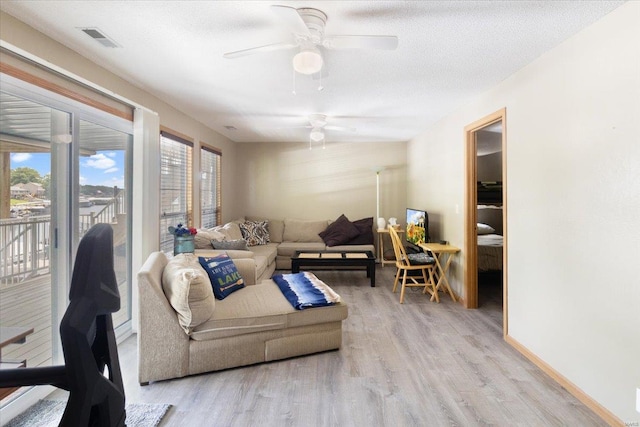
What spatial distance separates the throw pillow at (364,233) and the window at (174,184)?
2.90 m

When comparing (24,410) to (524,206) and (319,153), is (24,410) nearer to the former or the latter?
(524,206)

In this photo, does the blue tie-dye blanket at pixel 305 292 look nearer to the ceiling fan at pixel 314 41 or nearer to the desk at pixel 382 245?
the ceiling fan at pixel 314 41

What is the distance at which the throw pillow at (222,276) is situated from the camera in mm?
2951

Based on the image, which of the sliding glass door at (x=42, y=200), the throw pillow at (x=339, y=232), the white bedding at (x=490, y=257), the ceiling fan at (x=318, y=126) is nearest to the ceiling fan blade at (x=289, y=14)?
the sliding glass door at (x=42, y=200)

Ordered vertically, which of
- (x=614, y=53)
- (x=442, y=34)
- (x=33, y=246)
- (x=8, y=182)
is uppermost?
(x=442, y=34)

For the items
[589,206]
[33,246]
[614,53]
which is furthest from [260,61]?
[589,206]

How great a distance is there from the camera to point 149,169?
3330 mm

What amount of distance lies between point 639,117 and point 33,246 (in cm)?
378

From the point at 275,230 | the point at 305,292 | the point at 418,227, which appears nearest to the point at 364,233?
the point at 418,227

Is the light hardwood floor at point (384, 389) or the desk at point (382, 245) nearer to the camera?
the light hardwood floor at point (384, 389)

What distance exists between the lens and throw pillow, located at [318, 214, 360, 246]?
19.9ft

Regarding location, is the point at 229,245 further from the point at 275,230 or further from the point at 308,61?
the point at 308,61

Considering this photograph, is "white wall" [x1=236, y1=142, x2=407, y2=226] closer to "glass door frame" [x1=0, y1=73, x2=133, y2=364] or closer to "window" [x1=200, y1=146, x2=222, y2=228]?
"window" [x1=200, y1=146, x2=222, y2=228]

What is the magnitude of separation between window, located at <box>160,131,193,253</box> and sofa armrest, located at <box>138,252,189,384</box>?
1637 mm
